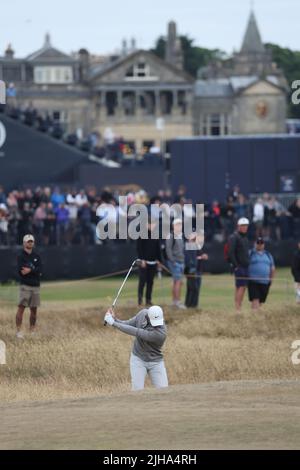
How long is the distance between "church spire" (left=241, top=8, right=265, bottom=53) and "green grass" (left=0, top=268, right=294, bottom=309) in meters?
116

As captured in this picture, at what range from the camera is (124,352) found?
84.3 feet

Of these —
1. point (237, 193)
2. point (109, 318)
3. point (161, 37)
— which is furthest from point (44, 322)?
point (161, 37)

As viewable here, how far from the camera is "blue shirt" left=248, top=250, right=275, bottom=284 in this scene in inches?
1190

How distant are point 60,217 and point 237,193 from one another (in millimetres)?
5722

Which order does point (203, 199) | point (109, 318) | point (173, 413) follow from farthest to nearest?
1. point (203, 199)
2. point (109, 318)
3. point (173, 413)

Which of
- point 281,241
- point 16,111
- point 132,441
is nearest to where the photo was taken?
point 132,441

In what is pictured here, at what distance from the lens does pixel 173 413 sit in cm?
1867

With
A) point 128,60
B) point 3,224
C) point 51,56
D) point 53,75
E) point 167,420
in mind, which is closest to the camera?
point 167,420

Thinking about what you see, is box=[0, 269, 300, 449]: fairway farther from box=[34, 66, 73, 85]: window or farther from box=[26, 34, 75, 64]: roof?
box=[26, 34, 75, 64]: roof

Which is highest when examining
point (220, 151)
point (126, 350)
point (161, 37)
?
point (161, 37)

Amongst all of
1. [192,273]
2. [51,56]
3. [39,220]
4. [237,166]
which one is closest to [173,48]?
[51,56]

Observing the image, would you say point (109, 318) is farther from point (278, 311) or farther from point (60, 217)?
point (60, 217)

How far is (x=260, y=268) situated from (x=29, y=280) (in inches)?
184

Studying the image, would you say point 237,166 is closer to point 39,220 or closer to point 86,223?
point 86,223
